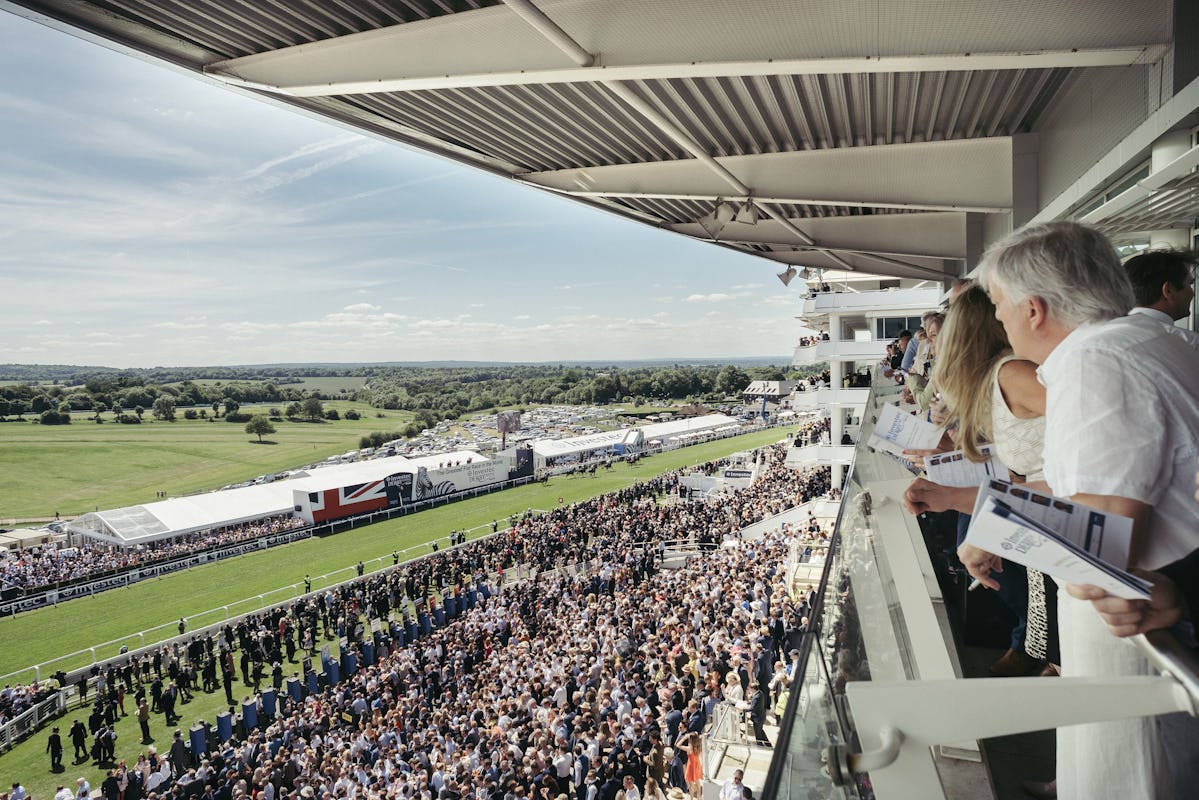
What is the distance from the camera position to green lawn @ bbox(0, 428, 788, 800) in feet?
40.0

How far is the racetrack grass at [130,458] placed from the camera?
1822 inches

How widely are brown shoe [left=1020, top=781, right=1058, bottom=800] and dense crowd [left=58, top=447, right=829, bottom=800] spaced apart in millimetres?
4924

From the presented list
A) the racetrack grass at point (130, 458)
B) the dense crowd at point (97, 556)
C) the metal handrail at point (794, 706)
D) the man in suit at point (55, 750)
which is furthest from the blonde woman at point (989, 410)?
the racetrack grass at point (130, 458)

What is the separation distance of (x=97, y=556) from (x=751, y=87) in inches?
1089

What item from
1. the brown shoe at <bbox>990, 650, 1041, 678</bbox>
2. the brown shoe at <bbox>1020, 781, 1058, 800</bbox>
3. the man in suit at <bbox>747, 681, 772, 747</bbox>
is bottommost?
the man in suit at <bbox>747, 681, 772, 747</bbox>

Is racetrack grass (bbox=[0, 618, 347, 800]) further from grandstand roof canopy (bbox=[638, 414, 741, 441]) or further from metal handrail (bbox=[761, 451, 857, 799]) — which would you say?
grandstand roof canopy (bbox=[638, 414, 741, 441])

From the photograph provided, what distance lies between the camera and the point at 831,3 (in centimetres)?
425

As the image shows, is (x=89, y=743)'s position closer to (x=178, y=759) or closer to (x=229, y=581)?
(x=178, y=759)

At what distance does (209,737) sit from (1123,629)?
13337mm

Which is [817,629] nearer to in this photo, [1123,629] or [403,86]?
[1123,629]

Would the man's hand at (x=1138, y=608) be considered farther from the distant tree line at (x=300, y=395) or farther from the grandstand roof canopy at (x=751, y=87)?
the distant tree line at (x=300, y=395)

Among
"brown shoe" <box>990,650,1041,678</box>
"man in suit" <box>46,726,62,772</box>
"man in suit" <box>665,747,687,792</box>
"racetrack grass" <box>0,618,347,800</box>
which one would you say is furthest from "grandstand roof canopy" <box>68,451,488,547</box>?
"brown shoe" <box>990,650,1041,678</box>

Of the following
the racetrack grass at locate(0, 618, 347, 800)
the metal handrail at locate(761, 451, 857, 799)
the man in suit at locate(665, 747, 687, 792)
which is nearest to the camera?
the metal handrail at locate(761, 451, 857, 799)

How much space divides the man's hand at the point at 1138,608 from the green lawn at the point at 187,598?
46.6 ft
